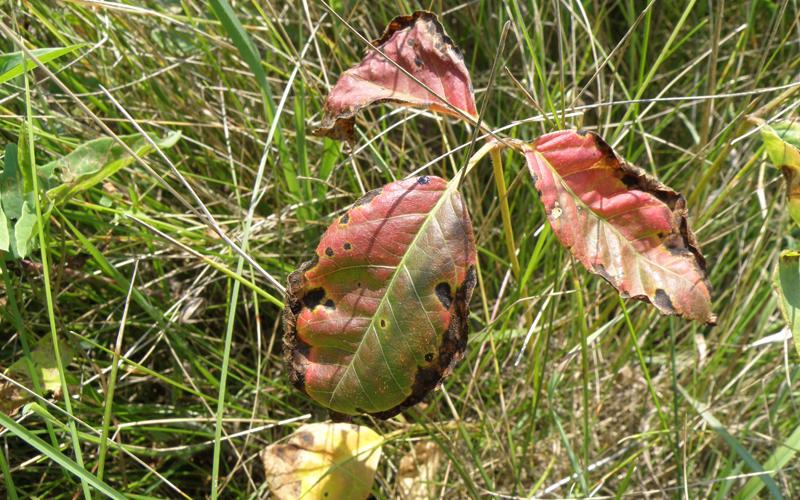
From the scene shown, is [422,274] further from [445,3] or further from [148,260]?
[445,3]

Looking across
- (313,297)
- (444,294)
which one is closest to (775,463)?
(444,294)

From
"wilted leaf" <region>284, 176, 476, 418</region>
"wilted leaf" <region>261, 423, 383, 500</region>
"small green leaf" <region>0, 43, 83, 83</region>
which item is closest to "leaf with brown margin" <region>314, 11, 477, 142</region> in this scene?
"wilted leaf" <region>284, 176, 476, 418</region>

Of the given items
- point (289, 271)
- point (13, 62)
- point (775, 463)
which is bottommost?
point (775, 463)

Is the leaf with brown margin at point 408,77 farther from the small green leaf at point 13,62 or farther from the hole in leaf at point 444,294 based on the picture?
the small green leaf at point 13,62

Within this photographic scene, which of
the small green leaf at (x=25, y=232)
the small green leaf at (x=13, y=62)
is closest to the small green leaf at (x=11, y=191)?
the small green leaf at (x=25, y=232)

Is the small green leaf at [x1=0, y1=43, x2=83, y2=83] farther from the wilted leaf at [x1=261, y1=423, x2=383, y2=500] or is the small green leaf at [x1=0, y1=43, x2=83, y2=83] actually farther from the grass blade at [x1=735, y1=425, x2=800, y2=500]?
the grass blade at [x1=735, y1=425, x2=800, y2=500]

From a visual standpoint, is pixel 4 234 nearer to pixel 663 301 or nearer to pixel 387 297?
pixel 387 297
